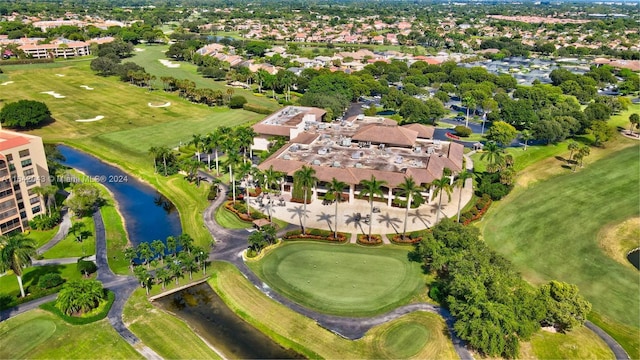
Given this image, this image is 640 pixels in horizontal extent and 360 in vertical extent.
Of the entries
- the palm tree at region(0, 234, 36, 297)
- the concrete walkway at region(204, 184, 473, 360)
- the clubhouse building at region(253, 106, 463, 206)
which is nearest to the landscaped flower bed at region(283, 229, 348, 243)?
the concrete walkway at region(204, 184, 473, 360)

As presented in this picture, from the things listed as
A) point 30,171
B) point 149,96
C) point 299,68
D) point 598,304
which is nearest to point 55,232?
point 30,171

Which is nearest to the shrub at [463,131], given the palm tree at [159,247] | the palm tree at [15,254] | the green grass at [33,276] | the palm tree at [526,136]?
the palm tree at [526,136]

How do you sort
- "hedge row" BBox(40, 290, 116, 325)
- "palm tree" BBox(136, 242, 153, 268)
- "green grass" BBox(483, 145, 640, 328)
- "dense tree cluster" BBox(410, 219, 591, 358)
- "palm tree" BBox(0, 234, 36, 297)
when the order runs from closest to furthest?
"dense tree cluster" BBox(410, 219, 591, 358) → "hedge row" BBox(40, 290, 116, 325) → "palm tree" BBox(0, 234, 36, 297) → "green grass" BBox(483, 145, 640, 328) → "palm tree" BBox(136, 242, 153, 268)

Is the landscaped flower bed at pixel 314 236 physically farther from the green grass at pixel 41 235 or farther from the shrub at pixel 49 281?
the green grass at pixel 41 235

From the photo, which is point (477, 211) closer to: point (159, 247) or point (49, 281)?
point (159, 247)

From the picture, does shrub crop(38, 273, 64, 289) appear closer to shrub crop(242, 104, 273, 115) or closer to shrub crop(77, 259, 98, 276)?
shrub crop(77, 259, 98, 276)

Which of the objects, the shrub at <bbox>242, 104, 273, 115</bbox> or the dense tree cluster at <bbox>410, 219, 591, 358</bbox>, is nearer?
the dense tree cluster at <bbox>410, 219, 591, 358</bbox>
